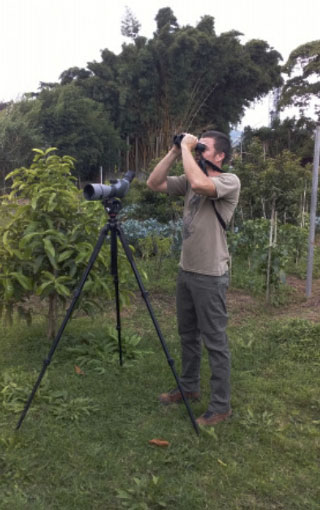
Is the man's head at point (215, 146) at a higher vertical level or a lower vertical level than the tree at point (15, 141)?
lower

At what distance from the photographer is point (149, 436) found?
281 cm

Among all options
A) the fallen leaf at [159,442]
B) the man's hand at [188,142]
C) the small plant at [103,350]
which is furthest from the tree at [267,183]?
the fallen leaf at [159,442]

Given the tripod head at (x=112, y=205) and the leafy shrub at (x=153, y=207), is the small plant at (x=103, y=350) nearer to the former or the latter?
the tripod head at (x=112, y=205)

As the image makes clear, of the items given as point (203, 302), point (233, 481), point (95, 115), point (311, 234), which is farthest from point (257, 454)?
point (95, 115)

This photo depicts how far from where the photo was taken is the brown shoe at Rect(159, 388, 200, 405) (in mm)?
3221

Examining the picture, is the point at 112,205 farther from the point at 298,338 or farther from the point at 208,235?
the point at 298,338

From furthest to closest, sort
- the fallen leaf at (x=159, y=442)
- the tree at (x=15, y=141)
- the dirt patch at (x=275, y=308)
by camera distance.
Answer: the tree at (x=15, y=141) → the dirt patch at (x=275, y=308) → the fallen leaf at (x=159, y=442)

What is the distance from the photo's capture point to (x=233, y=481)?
7.99 ft

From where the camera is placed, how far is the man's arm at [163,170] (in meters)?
2.94

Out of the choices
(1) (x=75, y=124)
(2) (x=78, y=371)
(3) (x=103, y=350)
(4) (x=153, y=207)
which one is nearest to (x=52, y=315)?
(3) (x=103, y=350)

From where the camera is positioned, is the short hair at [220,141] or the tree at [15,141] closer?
the short hair at [220,141]

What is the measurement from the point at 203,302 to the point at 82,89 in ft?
67.3

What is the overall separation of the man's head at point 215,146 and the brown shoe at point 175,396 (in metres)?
1.63

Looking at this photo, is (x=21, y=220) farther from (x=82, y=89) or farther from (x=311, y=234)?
(x=82, y=89)
